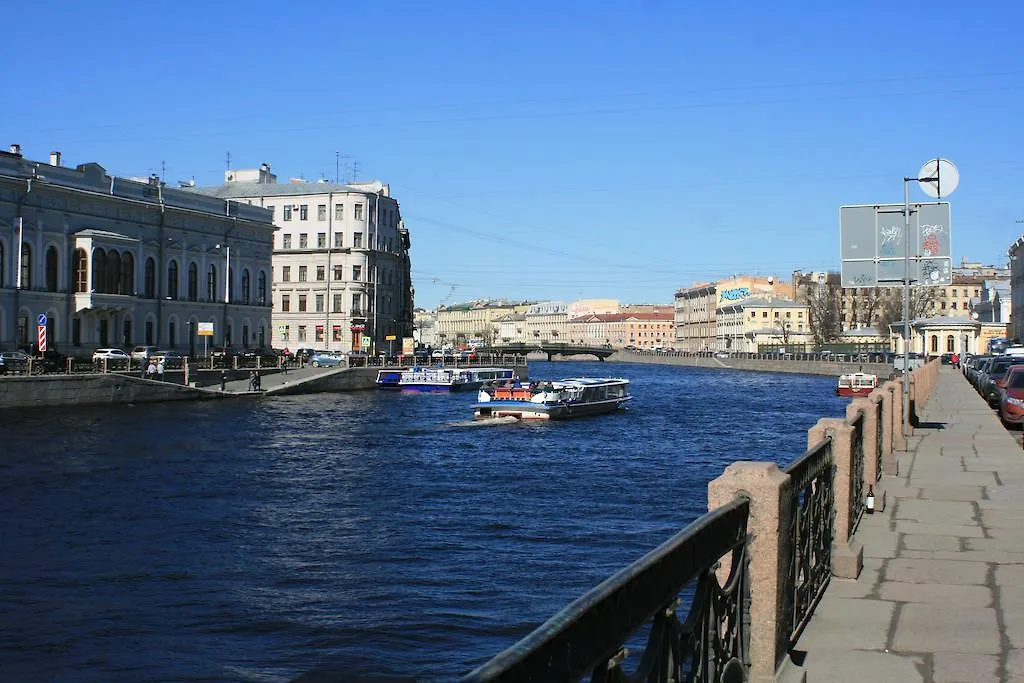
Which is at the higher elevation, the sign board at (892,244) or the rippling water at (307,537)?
the sign board at (892,244)

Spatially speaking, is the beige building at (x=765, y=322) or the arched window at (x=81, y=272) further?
the beige building at (x=765, y=322)

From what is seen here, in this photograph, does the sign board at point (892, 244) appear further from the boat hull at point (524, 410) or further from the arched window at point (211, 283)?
the arched window at point (211, 283)

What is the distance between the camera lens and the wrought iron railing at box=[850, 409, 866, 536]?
1039cm

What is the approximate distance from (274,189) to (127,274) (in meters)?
36.9

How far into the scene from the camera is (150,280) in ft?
215

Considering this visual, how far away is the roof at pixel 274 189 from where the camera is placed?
3784 inches

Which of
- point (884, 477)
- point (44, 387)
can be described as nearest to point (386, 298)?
point (44, 387)

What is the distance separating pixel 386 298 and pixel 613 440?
200 feet

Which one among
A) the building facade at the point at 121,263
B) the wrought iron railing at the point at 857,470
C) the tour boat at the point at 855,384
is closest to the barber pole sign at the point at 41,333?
the building facade at the point at 121,263

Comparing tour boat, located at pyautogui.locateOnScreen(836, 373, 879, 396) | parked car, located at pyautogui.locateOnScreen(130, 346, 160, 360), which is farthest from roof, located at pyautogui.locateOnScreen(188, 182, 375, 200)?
tour boat, located at pyautogui.locateOnScreen(836, 373, 879, 396)

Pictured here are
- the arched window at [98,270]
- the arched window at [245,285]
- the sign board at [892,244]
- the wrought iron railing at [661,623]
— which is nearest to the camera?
the wrought iron railing at [661,623]

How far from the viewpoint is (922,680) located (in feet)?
20.4

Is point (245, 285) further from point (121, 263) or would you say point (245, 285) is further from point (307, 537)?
point (307, 537)

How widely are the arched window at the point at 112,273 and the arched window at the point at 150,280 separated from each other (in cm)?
273
